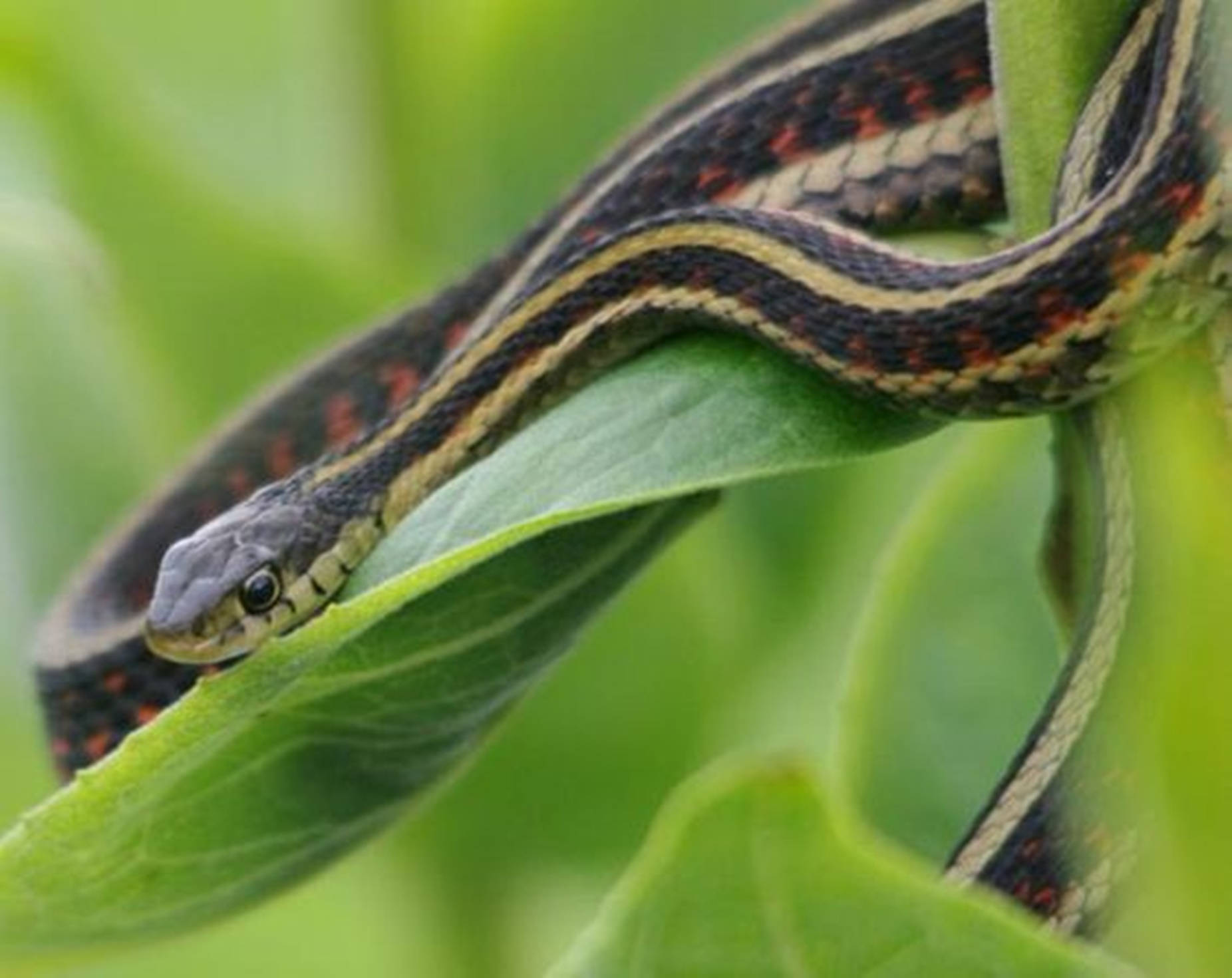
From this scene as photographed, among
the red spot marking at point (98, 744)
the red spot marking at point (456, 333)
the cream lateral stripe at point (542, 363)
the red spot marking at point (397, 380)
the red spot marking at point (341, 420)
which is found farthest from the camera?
the red spot marking at point (341, 420)

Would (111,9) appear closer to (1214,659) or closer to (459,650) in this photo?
(459,650)

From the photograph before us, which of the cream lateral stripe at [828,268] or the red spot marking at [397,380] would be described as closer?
the cream lateral stripe at [828,268]

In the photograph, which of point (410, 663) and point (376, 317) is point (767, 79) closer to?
point (410, 663)

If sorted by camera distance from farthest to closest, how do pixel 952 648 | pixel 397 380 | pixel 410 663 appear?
pixel 397 380, pixel 952 648, pixel 410 663

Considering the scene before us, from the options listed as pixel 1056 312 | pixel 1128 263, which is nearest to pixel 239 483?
pixel 1056 312

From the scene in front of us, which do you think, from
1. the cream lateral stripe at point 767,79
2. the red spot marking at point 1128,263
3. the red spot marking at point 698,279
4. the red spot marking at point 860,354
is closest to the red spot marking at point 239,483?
the cream lateral stripe at point 767,79

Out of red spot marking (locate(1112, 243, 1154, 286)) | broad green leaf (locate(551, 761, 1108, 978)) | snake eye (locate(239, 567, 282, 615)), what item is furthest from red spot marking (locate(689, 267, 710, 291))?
broad green leaf (locate(551, 761, 1108, 978))

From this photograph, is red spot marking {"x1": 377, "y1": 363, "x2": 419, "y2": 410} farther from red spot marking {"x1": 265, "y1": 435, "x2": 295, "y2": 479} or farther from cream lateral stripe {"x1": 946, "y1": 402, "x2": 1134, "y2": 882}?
cream lateral stripe {"x1": 946, "y1": 402, "x2": 1134, "y2": 882}

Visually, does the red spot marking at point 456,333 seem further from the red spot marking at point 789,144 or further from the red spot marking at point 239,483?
the red spot marking at point 789,144

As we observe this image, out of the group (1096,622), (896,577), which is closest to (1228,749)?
(1096,622)
